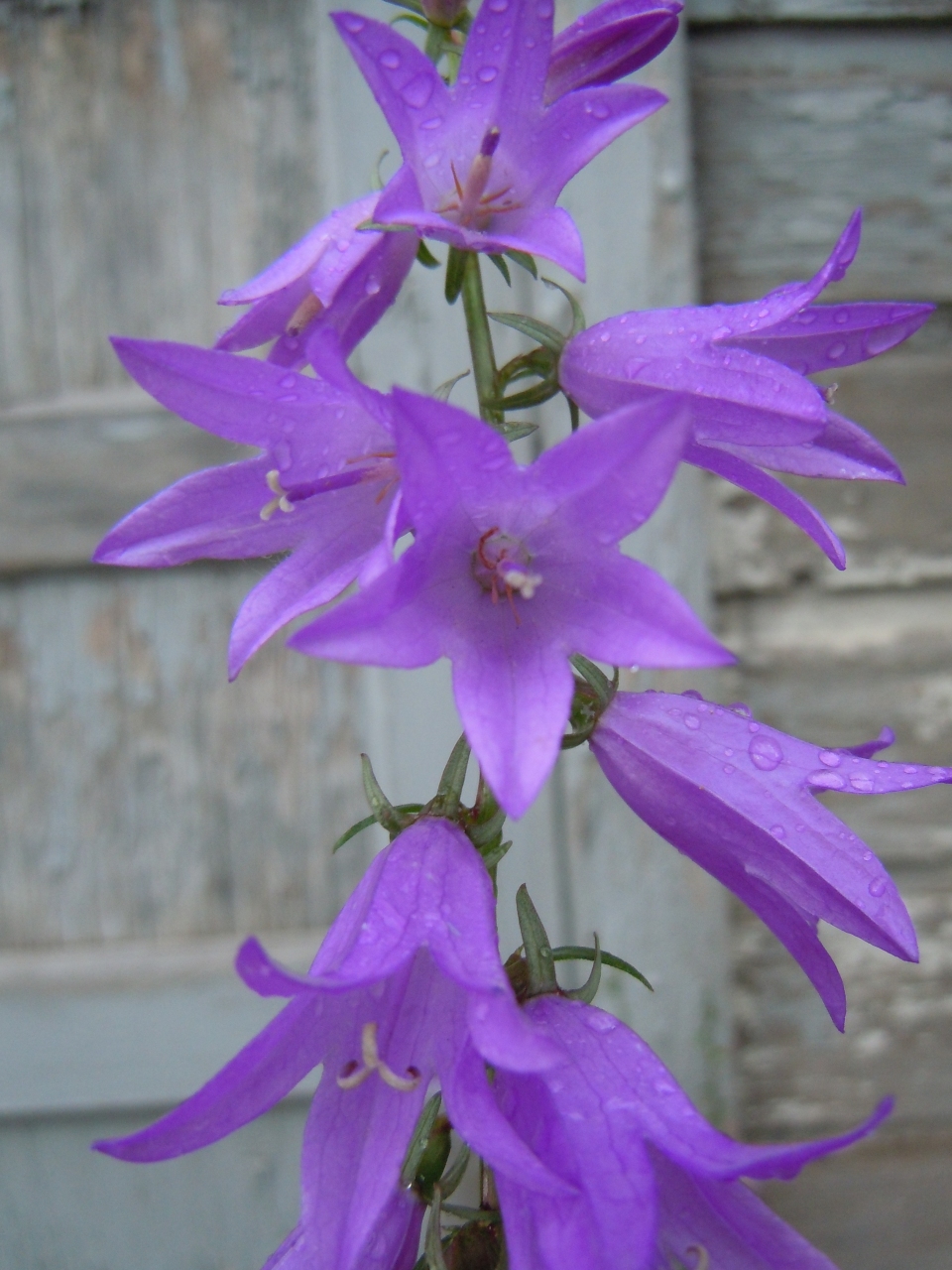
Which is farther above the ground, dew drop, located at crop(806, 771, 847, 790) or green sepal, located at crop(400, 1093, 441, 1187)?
dew drop, located at crop(806, 771, 847, 790)

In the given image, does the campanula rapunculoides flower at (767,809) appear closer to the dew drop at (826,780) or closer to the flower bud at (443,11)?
the dew drop at (826,780)

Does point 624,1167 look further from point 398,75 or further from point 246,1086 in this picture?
point 398,75

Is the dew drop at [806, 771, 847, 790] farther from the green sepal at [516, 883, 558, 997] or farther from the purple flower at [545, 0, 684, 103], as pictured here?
the purple flower at [545, 0, 684, 103]

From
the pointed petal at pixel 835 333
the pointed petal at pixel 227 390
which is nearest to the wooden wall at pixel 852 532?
the pointed petal at pixel 835 333

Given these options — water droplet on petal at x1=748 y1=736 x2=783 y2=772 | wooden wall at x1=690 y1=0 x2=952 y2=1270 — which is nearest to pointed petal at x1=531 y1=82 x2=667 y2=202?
water droplet on petal at x1=748 y1=736 x2=783 y2=772

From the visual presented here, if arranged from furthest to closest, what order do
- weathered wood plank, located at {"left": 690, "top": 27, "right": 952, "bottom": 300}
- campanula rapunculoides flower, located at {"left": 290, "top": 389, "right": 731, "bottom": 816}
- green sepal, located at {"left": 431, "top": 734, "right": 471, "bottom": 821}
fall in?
weathered wood plank, located at {"left": 690, "top": 27, "right": 952, "bottom": 300} → green sepal, located at {"left": 431, "top": 734, "right": 471, "bottom": 821} → campanula rapunculoides flower, located at {"left": 290, "top": 389, "right": 731, "bottom": 816}
